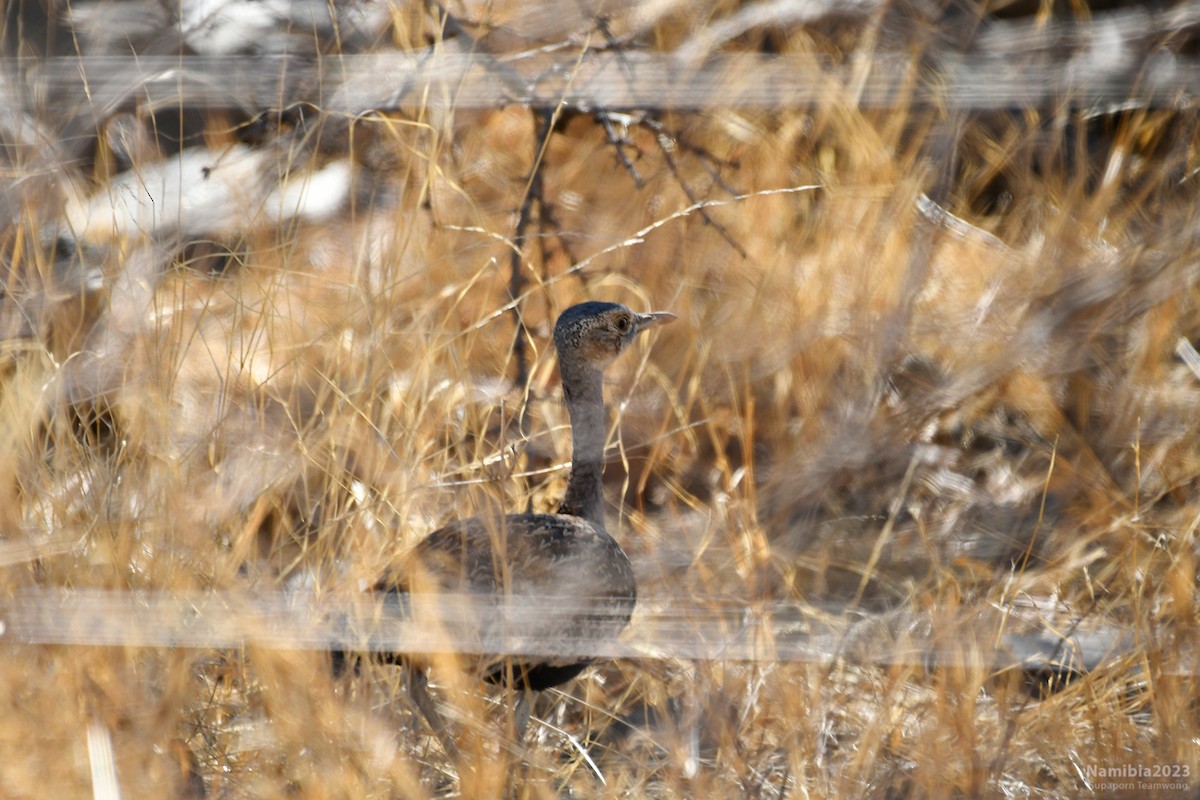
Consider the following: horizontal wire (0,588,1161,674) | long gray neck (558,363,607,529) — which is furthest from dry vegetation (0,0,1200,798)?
long gray neck (558,363,607,529)

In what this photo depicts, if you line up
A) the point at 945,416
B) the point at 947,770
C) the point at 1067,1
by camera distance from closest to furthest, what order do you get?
the point at 947,770 < the point at 945,416 < the point at 1067,1

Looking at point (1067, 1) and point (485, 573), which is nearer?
point (485, 573)

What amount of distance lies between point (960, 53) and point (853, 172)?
1.93 ft

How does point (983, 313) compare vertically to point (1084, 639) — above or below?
above

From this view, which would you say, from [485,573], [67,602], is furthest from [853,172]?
[67,602]

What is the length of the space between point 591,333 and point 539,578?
41 cm

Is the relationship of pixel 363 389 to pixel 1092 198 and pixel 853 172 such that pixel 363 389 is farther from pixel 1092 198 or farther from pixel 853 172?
pixel 1092 198

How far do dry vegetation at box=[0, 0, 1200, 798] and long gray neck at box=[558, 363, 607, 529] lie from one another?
5.6 inches

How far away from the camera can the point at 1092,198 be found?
2.24 m

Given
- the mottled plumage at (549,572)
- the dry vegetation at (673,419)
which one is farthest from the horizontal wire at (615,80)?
the mottled plumage at (549,572)

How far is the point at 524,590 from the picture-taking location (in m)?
1.50

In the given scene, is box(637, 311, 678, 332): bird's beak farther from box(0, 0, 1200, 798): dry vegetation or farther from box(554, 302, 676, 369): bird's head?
box(0, 0, 1200, 798): dry vegetation

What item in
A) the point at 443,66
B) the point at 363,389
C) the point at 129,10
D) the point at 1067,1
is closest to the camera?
the point at 363,389

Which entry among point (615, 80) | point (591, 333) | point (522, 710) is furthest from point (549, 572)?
point (615, 80)
